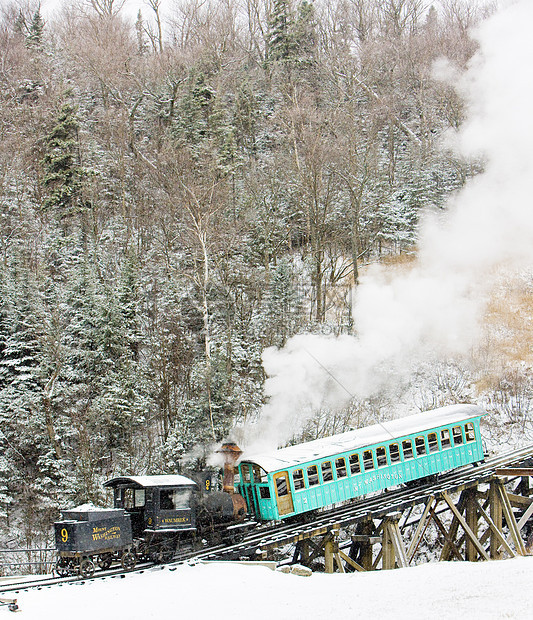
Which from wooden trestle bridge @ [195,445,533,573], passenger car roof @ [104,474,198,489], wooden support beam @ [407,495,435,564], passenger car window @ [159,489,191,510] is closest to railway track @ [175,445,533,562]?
wooden trestle bridge @ [195,445,533,573]

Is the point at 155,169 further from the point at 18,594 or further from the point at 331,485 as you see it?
the point at 18,594

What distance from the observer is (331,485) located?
17.1 metres

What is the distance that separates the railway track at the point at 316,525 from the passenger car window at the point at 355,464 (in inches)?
43.0

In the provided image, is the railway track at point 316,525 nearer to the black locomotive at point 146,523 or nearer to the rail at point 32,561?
the black locomotive at point 146,523

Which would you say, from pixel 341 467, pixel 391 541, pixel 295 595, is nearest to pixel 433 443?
pixel 341 467

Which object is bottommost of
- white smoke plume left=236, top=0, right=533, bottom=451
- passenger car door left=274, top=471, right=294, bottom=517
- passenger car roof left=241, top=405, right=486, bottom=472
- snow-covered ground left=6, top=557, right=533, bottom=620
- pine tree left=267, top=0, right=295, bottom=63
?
snow-covered ground left=6, top=557, right=533, bottom=620

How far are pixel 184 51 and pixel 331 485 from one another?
47158 millimetres

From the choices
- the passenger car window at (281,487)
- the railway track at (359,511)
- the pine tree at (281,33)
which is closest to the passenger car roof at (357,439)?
the passenger car window at (281,487)

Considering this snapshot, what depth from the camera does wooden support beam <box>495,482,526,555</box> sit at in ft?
55.5

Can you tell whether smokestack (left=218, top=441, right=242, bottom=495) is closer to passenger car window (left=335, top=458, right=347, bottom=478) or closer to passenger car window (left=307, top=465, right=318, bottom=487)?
passenger car window (left=307, top=465, right=318, bottom=487)

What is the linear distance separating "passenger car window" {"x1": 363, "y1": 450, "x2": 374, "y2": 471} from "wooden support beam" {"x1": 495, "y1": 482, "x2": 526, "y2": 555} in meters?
3.89

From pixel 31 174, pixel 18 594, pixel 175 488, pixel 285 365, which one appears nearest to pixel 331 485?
pixel 175 488

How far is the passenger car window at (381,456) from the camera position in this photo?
18.1 metres

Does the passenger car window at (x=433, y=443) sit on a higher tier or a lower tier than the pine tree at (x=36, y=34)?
lower
